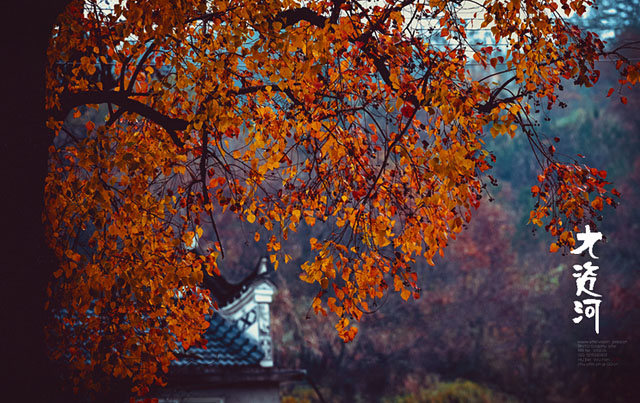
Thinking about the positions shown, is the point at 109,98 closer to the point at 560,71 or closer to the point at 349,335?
the point at 349,335

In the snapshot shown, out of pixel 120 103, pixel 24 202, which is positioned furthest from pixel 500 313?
pixel 24 202

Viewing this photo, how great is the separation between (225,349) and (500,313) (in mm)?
12067

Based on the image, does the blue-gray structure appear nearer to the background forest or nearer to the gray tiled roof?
the gray tiled roof

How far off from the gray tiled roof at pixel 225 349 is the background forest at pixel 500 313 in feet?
29.9

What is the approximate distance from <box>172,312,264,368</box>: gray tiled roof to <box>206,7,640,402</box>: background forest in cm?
910

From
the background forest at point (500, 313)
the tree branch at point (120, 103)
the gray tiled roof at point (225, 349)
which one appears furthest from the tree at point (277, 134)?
the background forest at point (500, 313)

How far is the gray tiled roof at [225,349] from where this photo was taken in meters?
8.45

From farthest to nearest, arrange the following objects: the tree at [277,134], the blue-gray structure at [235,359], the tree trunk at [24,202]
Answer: the blue-gray structure at [235,359] → the tree at [277,134] → the tree trunk at [24,202]

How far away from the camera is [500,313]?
19141mm

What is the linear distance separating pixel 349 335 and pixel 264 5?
2.32 m

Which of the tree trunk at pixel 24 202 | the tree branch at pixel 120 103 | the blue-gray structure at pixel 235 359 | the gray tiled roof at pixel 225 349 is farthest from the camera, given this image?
the gray tiled roof at pixel 225 349

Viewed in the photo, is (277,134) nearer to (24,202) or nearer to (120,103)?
(120,103)

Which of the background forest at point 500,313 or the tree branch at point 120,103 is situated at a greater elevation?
the background forest at point 500,313

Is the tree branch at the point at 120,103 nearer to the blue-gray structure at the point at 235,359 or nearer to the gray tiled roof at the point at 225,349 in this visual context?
the blue-gray structure at the point at 235,359
